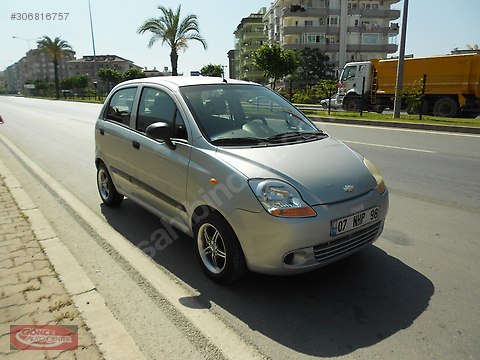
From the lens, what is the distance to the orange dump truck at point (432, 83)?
18.5 meters

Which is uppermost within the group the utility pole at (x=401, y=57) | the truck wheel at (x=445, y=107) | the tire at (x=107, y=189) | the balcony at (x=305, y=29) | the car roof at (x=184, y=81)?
the balcony at (x=305, y=29)

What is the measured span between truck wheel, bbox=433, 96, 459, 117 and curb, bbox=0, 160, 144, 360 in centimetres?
1942

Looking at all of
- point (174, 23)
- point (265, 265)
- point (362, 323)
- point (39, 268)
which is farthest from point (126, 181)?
point (174, 23)

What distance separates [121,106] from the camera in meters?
4.80

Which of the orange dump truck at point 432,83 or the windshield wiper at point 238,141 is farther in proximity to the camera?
the orange dump truck at point 432,83

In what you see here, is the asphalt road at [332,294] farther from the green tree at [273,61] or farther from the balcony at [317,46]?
the balcony at [317,46]

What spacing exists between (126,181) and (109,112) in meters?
1.15

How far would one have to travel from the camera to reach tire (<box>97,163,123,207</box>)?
516 cm

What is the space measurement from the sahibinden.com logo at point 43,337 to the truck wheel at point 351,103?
74.2 ft

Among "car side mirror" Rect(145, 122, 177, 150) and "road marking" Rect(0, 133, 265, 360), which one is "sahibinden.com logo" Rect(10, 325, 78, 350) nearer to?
"road marking" Rect(0, 133, 265, 360)

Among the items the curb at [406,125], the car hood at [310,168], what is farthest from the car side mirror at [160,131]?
the curb at [406,125]

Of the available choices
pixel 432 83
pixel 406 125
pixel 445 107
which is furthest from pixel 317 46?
pixel 406 125

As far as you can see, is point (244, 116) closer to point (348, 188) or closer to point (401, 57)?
point (348, 188)

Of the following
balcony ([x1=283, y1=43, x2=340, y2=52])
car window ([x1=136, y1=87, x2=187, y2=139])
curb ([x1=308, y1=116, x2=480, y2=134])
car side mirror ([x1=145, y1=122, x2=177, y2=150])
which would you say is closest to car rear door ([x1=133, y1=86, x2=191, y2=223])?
car window ([x1=136, y1=87, x2=187, y2=139])
